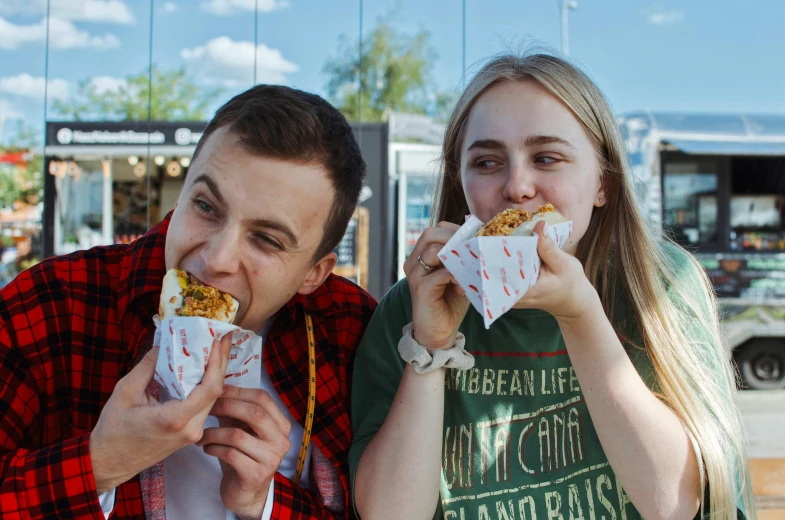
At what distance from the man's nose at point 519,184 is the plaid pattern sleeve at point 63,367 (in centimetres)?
102

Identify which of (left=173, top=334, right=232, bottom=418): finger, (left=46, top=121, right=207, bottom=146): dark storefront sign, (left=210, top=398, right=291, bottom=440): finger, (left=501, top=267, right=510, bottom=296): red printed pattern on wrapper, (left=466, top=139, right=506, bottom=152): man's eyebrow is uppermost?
(left=46, top=121, right=207, bottom=146): dark storefront sign

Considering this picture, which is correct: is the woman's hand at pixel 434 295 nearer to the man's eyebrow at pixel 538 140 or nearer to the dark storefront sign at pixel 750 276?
the man's eyebrow at pixel 538 140

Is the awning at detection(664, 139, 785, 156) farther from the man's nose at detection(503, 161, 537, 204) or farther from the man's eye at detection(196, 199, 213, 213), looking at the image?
the man's eye at detection(196, 199, 213, 213)

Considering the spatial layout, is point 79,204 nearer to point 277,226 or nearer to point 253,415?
point 277,226

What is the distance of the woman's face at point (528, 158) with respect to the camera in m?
1.78

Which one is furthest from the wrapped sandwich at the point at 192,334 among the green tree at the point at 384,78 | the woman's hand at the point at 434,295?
the green tree at the point at 384,78

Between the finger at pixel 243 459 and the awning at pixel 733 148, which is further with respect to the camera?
the awning at pixel 733 148

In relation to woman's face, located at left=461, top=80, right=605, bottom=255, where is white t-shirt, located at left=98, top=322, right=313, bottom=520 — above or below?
below

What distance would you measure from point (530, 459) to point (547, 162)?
868 mm

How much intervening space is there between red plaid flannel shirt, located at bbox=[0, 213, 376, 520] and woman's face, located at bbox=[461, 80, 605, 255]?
0.68 metres

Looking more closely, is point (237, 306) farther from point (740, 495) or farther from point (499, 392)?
point (740, 495)

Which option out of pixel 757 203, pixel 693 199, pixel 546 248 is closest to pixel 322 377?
pixel 546 248

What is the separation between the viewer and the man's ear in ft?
6.38

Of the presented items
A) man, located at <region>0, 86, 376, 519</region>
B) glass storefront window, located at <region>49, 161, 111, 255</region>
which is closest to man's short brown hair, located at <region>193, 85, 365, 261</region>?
man, located at <region>0, 86, 376, 519</region>
